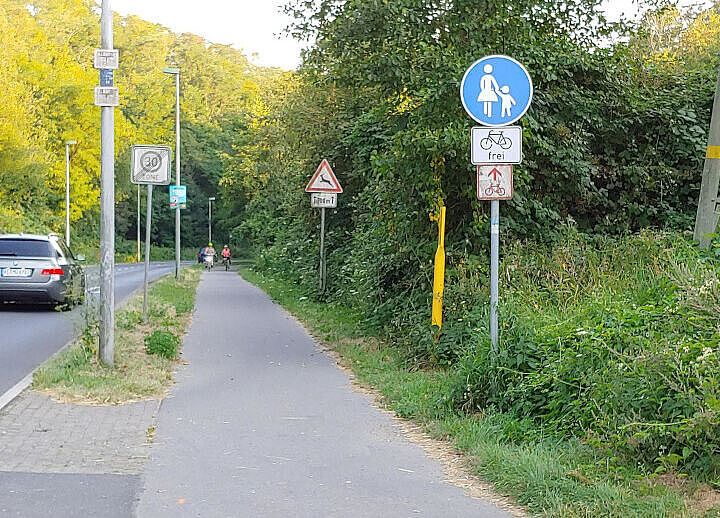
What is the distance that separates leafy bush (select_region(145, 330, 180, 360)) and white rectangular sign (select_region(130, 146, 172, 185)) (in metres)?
2.69

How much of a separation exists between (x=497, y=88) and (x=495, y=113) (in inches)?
8.7

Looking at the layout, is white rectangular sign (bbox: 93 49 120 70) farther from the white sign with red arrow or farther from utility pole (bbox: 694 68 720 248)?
utility pole (bbox: 694 68 720 248)

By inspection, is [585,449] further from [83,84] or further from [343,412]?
[83,84]

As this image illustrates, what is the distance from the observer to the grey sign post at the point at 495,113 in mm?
8672

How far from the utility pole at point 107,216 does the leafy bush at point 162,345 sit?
1429 mm

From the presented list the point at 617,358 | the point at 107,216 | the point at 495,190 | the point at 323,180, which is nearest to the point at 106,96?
the point at 107,216

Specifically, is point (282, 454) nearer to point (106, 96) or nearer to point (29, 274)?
point (106, 96)

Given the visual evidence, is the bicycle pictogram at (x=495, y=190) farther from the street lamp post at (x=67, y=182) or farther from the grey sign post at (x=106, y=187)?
the street lamp post at (x=67, y=182)

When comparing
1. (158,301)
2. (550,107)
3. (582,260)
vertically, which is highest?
(550,107)

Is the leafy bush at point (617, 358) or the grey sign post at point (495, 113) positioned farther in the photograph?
the grey sign post at point (495, 113)

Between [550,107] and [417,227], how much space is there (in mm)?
2222

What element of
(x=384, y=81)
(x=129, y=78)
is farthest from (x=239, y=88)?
(x=384, y=81)

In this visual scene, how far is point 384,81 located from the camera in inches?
488

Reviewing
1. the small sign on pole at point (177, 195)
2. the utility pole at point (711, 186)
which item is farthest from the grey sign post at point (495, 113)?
the small sign on pole at point (177, 195)
